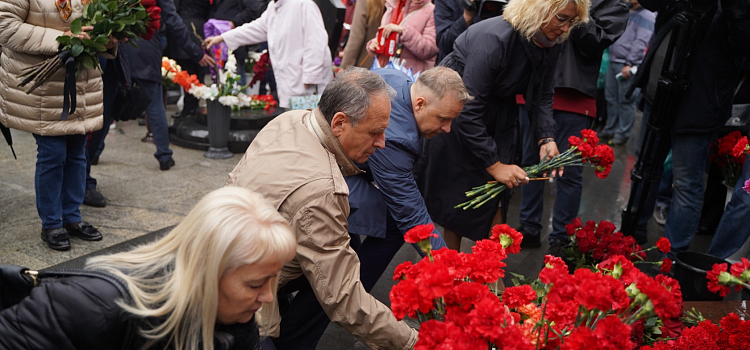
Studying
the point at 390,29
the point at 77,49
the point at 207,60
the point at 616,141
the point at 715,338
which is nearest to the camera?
the point at 715,338

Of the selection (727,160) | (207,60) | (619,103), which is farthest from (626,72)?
(207,60)

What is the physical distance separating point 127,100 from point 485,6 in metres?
2.81

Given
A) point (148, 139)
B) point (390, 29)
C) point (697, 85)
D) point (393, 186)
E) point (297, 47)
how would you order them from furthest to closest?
point (148, 139) → point (297, 47) → point (390, 29) → point (697, 85) → point (393, 186)

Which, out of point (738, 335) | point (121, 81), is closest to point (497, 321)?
point (738, 335)

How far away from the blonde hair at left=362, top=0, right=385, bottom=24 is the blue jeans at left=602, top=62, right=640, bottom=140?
3.72 m

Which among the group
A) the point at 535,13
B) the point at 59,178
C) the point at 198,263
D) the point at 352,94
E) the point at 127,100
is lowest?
the point at 59,178

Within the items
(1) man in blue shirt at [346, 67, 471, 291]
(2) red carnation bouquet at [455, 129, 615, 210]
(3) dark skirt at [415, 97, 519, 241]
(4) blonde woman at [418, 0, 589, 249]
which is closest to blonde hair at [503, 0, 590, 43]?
(4) blonde woman at [418, 0, 589, 249]

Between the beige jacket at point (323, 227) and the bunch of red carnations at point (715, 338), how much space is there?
0.86m

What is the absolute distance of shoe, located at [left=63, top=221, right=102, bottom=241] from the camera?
390cm

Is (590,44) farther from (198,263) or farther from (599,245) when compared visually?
(198,263)

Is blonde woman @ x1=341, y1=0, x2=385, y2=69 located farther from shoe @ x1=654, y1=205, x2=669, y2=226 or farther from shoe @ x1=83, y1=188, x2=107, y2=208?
shoe @ x1=654, y1=205, x2=669, y2=226

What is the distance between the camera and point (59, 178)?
366cm

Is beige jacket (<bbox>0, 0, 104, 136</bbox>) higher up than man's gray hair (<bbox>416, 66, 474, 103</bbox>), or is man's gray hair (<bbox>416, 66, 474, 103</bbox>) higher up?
man's gray hair (<bbox>416, 66, 474, 103</bbox>)

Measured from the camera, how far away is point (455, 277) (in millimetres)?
1628
